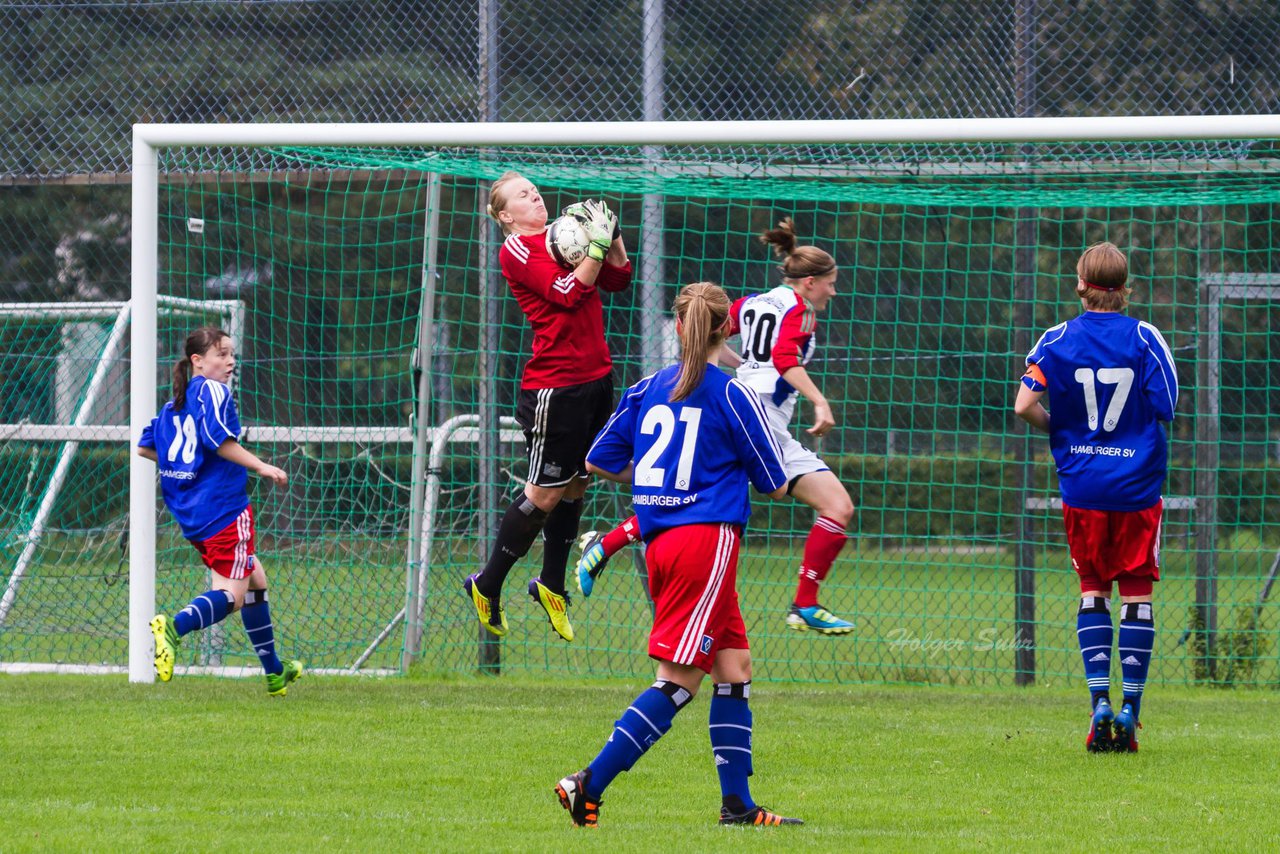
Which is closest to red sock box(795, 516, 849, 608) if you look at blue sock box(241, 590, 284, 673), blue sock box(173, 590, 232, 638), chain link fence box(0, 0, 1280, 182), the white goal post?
the white goal post

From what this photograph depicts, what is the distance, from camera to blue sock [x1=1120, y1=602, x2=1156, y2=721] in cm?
654

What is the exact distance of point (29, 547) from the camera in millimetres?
10180

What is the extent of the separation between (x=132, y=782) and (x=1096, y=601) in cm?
389

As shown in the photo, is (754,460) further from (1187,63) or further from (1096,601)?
(1187,63)

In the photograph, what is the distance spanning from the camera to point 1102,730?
646 centimetres

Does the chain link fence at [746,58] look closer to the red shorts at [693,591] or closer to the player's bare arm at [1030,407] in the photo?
the player's bare arm at [1030,407]

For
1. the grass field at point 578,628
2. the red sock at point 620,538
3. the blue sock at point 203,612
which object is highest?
the red sock at point 620,538

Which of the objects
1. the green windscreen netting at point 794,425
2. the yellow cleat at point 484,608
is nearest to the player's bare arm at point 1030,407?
the yellow cleat at point 484,608

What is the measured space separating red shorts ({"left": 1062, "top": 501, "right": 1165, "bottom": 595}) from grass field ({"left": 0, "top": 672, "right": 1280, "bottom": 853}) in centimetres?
72

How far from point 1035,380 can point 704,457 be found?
2.29 m

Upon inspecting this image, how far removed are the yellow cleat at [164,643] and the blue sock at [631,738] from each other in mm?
3763

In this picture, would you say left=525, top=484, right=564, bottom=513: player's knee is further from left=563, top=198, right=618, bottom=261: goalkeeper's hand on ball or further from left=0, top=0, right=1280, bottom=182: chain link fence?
left=0, top=0, right=1280, bottom=182: chain link fence

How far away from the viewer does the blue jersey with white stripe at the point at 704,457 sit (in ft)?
15.4

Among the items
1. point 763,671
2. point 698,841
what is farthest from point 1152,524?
point 763,671
